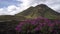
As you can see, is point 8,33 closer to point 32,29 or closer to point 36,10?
point 32,29

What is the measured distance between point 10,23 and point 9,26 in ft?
0.71

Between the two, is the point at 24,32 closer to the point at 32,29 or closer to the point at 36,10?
the point at 32,29

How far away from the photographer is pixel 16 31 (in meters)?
9.80

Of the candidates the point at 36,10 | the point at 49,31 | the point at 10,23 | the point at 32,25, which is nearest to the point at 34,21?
the point at 32,25

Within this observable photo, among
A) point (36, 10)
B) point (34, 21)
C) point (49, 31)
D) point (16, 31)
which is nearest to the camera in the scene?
point (49, 31)

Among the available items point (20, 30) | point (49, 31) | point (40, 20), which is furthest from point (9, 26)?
point (49, 31)

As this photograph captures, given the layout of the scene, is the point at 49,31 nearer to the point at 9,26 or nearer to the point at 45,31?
the point at 45,31

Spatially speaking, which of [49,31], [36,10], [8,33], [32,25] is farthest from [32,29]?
[36,10]

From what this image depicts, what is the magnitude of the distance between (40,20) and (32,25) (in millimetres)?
418

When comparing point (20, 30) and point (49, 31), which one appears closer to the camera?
point (49, 31)

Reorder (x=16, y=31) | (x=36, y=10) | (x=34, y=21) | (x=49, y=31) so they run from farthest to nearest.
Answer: (x=36, y=10), (x=16, y=31), (x=34, y=21), (x=49, y=31)

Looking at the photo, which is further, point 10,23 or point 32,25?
point 10,23

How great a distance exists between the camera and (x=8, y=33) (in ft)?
32.6

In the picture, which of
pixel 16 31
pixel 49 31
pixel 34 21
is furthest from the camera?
pixel 16 31
